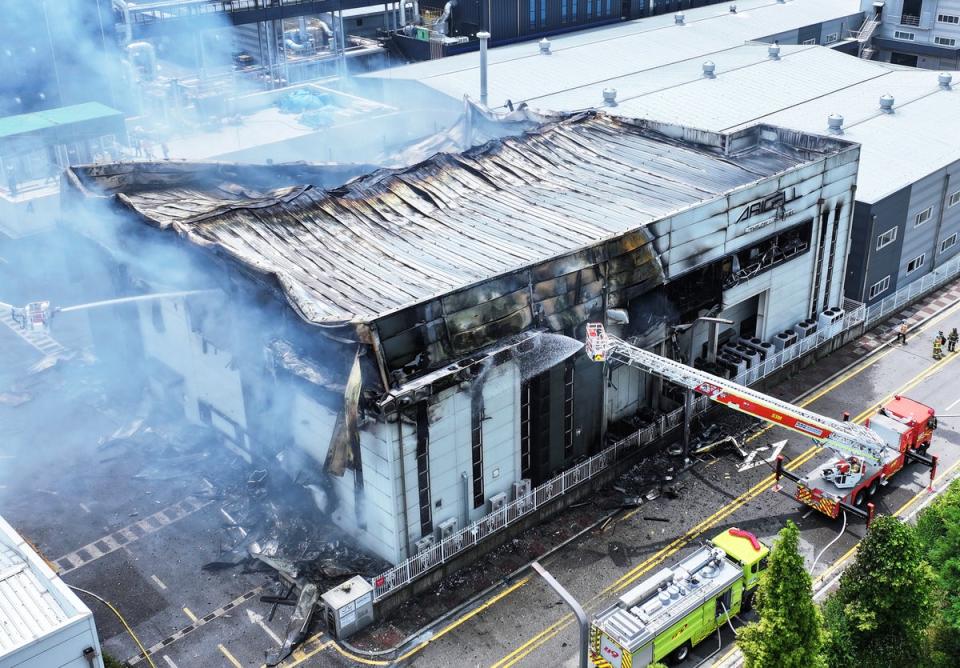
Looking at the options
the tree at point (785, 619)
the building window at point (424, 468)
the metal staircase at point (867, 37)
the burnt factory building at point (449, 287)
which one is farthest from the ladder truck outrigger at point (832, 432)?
the metal staircase at point (867, 37)

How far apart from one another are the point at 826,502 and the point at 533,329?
10.7 m

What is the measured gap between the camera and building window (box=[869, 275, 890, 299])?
1770 inches

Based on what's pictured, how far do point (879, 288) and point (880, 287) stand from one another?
80 mm

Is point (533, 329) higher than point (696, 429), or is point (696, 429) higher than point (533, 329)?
point (533, 329)

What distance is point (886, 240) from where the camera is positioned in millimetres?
44500

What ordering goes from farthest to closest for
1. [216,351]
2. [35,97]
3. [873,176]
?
[35,97]
[873,176]
[216,351]

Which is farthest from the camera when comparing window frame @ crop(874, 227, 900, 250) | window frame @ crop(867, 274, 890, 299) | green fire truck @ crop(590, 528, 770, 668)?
window frame @ crop(867, 274, 890, 299)

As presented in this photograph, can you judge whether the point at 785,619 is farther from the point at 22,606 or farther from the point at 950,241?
the point at 950,241

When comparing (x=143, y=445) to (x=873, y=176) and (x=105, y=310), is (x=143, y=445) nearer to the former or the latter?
(x=105, y=310)

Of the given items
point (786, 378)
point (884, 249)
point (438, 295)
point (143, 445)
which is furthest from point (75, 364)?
point (884, 249)

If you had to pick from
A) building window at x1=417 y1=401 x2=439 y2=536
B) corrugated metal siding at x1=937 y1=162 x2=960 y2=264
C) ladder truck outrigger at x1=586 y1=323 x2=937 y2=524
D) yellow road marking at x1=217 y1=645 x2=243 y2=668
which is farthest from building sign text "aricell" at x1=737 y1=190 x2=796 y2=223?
yellow road marking at x1=217 y1=645 x2=243 y2=668

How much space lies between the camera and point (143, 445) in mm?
36250

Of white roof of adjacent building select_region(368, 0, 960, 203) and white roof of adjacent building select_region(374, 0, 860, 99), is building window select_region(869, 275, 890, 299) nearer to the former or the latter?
white roof of adjacent building select_region(368, 0, 960, 203)

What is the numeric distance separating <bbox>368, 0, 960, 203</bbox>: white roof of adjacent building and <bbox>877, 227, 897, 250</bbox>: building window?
190 cm
